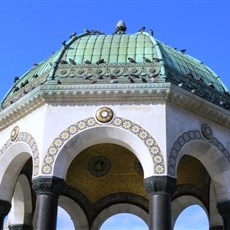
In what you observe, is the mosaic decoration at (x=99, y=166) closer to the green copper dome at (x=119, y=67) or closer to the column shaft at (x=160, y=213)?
the green copper dome at (x=119, y=67)

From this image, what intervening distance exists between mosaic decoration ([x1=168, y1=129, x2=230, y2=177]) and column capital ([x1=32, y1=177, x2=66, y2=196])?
127 inches

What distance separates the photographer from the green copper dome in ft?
53.4

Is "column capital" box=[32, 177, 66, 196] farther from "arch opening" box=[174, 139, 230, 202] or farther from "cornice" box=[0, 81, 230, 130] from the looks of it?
"arch opening" box=[174, 139, 230, 202]

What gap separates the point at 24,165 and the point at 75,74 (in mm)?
4119

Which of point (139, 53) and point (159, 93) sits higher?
point (139, 53)

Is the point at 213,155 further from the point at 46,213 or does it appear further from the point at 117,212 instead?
the point at 117,212

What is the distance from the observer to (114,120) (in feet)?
51.3

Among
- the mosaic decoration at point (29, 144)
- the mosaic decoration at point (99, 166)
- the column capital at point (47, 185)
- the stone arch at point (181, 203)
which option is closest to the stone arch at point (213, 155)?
the stone arch at point (181, 203)

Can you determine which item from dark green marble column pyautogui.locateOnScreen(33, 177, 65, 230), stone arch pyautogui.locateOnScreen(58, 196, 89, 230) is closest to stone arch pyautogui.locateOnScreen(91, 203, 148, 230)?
stone arch pyautogui.locateOnScreen(58, 196, 89, 230)

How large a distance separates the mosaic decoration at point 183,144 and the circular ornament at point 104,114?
2.09 metres

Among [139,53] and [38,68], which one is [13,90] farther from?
[139,53]

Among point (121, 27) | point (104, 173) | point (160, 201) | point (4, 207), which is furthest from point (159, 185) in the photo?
point (121, 27)

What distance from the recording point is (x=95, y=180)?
21.0 m

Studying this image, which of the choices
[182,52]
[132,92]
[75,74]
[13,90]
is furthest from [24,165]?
[182,52]
